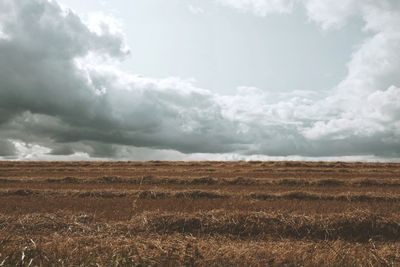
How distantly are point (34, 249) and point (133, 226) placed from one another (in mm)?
4790

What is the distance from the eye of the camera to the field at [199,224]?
5.68 metres

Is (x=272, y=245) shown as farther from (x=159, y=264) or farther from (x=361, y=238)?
(x=159, y=264)

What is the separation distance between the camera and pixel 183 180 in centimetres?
2053

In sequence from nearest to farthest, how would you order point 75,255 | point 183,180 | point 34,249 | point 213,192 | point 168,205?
point 34,249
point 75,255
point 168,205
point 213,192
point 183,180

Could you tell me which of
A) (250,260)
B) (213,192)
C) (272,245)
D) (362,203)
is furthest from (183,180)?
(250,260)

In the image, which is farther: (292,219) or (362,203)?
(362,203)

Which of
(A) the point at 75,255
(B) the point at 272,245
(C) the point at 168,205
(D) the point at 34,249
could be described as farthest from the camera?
(C) the point at 168,205

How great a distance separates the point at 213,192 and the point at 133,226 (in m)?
5.91

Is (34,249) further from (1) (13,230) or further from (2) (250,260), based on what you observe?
(1) (13,230)

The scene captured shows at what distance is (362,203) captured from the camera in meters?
14.5

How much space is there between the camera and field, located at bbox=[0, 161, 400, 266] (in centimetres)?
568

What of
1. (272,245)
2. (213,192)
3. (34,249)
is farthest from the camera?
(213,192)

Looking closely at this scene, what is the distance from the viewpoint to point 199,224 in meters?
10.2

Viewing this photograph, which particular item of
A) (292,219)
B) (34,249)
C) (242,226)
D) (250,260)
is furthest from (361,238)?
(34,249)
